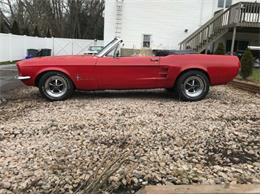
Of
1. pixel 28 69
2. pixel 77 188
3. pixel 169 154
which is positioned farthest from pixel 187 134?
pixel 28 69

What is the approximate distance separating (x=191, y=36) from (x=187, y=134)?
14.5 m

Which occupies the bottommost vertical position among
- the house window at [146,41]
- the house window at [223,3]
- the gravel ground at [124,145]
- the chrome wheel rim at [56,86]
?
the gravel ground at [124,145]

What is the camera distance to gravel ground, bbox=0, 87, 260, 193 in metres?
3.43

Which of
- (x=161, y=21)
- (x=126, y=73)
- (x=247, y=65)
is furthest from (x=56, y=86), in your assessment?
(x=161, y=21)

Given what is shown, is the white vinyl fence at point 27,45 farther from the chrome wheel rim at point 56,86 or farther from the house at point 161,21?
the chrome wheel rim at point 56,86

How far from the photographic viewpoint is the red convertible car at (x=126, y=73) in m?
7.15

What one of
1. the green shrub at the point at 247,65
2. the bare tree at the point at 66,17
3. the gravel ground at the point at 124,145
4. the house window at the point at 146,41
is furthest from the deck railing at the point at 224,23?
the bare tree at the point at 66,17

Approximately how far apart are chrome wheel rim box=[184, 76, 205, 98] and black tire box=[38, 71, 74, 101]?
2.54 m

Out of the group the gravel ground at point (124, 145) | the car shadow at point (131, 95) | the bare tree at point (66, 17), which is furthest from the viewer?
the bare tree at point (66, 17)

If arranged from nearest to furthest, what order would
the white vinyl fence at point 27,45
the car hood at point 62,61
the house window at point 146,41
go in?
1. the car hood at point 62,61
2. the white vinyl fence at point 27,45
3. the house window at point 146,41

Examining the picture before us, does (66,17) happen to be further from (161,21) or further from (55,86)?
(55,86)

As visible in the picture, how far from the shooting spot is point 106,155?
4.05 meters

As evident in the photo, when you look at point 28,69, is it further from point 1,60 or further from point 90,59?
point 1,60

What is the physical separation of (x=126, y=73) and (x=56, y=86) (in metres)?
1.57
